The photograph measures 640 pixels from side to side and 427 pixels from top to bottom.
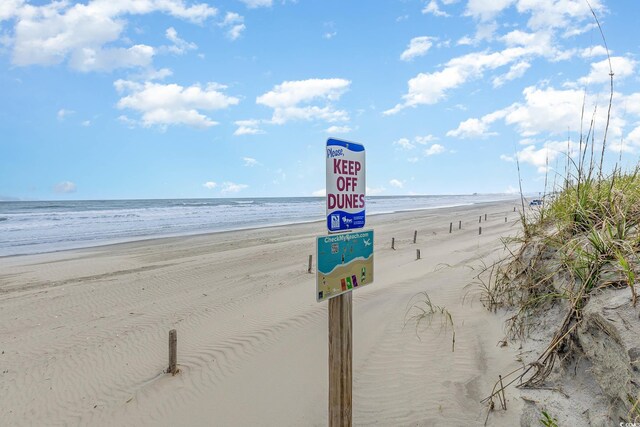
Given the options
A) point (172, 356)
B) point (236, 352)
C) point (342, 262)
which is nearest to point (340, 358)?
point (342, 262)

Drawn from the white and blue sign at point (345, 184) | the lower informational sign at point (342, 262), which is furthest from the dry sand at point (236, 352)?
the white and blue sign at point (345, 184)

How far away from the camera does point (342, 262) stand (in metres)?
2.90

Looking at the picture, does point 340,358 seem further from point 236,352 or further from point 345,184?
point 236,352

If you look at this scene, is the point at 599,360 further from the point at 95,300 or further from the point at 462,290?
the point at 95,300

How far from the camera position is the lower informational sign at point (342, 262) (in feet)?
8.87

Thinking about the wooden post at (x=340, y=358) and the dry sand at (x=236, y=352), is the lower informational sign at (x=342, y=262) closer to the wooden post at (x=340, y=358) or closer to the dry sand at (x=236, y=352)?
the wooden post at (x=340, y=358)

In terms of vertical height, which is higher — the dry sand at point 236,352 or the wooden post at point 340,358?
the wooden post at point 340,358

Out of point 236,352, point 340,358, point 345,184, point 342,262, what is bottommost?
point 236,352

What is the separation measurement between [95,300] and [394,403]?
9.26m

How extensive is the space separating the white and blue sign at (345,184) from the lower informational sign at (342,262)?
103 millimetres

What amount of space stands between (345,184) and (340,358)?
56.5 inches

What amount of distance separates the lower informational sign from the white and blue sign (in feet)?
0.34

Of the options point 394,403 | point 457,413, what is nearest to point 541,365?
point 457,413

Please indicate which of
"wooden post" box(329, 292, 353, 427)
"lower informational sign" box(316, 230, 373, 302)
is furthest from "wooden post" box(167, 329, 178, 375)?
"lower informational sign" box(316, 230, 373, 302)
